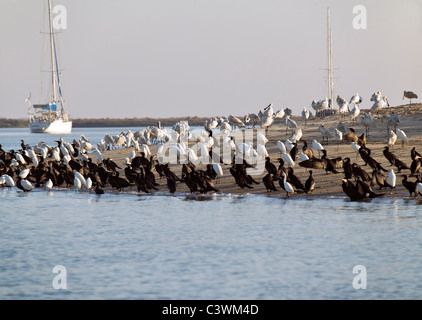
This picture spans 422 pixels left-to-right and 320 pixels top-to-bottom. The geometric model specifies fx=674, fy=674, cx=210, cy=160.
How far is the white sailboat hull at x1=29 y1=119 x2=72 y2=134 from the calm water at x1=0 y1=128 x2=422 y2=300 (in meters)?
62.8

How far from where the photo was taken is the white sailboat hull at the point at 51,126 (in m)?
82.2

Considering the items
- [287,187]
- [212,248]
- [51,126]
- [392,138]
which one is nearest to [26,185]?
[287,187]

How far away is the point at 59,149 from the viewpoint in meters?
33.3

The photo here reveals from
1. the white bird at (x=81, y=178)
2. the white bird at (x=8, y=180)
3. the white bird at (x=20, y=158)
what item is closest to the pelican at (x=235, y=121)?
the white bird at (x=20, y=158)

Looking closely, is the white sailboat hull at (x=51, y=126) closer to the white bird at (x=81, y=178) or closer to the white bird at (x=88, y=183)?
the white bird at (x=81, y=178)

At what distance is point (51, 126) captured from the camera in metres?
81.9

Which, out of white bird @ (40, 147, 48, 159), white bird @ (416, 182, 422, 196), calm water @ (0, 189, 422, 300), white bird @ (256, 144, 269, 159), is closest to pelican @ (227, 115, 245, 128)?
white bird @ (40, 147, 48, 159)

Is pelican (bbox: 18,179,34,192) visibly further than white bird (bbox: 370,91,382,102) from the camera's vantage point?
No

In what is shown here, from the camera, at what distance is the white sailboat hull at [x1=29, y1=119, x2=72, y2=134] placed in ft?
270

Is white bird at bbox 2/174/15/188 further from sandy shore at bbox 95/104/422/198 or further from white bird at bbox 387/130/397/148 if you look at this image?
white bird at bbox 387/130/397/148
